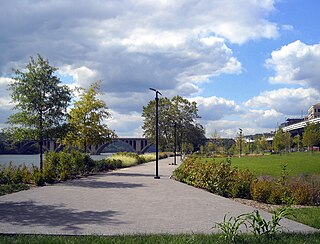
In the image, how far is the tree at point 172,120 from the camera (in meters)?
87.6

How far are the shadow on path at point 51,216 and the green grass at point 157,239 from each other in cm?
117

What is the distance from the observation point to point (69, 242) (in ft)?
23.0

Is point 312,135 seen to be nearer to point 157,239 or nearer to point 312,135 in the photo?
point 312,135

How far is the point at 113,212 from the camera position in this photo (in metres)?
11.0

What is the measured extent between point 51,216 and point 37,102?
12109 millimetres

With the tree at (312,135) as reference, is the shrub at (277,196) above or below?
below

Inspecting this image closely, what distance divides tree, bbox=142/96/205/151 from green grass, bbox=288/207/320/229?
74607 mm

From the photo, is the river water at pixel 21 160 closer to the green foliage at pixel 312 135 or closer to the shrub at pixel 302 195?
the shrub at pixel 302 195

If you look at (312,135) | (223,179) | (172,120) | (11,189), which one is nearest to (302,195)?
(223,179)

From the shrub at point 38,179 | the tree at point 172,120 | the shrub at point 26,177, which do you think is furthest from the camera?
the tree at point 172,120

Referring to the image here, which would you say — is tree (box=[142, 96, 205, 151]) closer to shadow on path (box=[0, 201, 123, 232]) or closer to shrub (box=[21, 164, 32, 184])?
shrub (box=[21, 164, 32, 184])

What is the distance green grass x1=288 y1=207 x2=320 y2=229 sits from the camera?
9.56m

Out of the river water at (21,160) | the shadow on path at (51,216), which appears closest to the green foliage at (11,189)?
the shadow on path at (51,216)

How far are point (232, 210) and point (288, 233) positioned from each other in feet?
11.8
